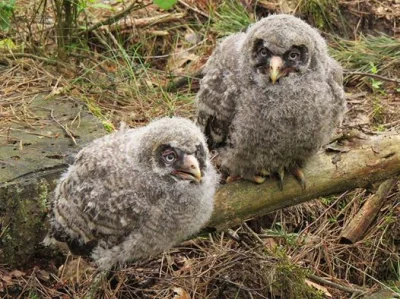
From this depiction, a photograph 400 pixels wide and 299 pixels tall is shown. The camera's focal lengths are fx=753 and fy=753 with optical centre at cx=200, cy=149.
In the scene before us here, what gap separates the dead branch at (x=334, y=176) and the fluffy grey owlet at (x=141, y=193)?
0.34m

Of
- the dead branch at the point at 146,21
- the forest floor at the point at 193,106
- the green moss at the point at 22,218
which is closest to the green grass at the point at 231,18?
the forest floor at the point at 193,106

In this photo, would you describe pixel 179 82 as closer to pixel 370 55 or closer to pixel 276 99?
pixel 370 55

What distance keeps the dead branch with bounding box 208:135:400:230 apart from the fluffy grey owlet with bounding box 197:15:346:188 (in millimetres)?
81

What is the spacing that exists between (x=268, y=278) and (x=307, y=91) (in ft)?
4.56

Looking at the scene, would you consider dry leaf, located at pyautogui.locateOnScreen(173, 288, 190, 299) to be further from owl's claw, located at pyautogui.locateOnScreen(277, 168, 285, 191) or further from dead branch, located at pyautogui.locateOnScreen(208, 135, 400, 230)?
owl's claw, located at pyautogui.locateOnScreen(277, 168, 285, 191)

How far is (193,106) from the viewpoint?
257 inches

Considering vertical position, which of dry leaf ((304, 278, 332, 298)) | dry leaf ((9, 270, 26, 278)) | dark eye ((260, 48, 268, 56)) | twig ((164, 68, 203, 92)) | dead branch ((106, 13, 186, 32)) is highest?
dark eye ((260, 48, 268, 56))

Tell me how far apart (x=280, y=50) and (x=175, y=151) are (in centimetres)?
82

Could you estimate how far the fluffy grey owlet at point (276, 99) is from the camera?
4.23 meters

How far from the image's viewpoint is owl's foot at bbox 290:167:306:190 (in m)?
4.51

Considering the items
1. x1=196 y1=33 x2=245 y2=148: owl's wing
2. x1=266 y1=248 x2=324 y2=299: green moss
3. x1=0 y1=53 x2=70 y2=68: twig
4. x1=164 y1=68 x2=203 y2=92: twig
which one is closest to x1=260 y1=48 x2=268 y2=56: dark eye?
x1=196 y1=33 x2=245 y2=148: owl's wing

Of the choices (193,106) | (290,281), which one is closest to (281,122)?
(290,281)

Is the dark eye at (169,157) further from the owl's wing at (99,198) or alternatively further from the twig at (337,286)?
the twig at (337,286)

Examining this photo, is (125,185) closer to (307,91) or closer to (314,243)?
(307,91)
